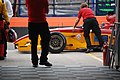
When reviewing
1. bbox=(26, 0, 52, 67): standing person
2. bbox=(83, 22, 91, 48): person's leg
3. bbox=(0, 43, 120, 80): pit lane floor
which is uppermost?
bbox=(26, 0, 52, 67): standing person

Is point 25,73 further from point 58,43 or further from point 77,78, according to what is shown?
point 58,43

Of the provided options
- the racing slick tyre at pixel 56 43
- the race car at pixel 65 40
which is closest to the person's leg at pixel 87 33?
the race car at pixel 65 40

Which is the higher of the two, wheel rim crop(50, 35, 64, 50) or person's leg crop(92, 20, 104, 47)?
person's leg crop(92, 20, 104, 47)

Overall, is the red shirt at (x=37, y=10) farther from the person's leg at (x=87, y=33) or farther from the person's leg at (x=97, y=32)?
the person's leg at (x=97, y=32)

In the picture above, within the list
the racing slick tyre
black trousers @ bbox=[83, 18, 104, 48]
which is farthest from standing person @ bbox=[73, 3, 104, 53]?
the racing slick tyre

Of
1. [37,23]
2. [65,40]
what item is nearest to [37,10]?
[37,23]

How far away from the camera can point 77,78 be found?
25.6 ft

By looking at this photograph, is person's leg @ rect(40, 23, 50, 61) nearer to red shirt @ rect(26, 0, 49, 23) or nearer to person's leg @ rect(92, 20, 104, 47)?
red shirt @ rect(26, 0, 49, 23)

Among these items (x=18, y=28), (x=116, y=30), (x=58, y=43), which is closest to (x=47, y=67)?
(x=116, y=30)

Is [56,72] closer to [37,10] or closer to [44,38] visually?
Answer: [44,38]

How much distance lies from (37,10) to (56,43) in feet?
14.3

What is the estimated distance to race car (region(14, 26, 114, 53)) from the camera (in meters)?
13.1

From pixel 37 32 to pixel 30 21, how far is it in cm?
28

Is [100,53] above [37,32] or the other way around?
the other way around
